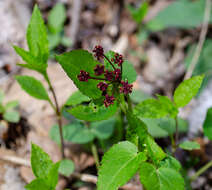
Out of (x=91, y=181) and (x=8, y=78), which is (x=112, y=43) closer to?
(x=8, y=78)

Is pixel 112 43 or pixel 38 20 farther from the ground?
pixel 38 20

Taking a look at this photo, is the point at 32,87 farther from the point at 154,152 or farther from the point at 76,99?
the point at 154,152

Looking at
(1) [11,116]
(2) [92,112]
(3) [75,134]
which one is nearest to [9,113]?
(1) [11,116]

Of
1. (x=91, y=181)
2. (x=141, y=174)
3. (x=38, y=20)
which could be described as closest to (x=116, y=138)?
(x=91, y=181)

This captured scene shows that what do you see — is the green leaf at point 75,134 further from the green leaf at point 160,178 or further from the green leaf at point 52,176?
the green leaf at point 160,178

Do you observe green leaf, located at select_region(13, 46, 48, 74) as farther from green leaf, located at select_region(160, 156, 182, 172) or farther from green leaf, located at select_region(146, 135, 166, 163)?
green leaf, located at select_region(160, 156, 182, 172)

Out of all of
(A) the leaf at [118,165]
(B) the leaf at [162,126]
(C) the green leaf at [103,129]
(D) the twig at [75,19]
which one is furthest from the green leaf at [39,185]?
(D) the twig at [75,19]

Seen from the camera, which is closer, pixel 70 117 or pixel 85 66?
pixel 85 66
